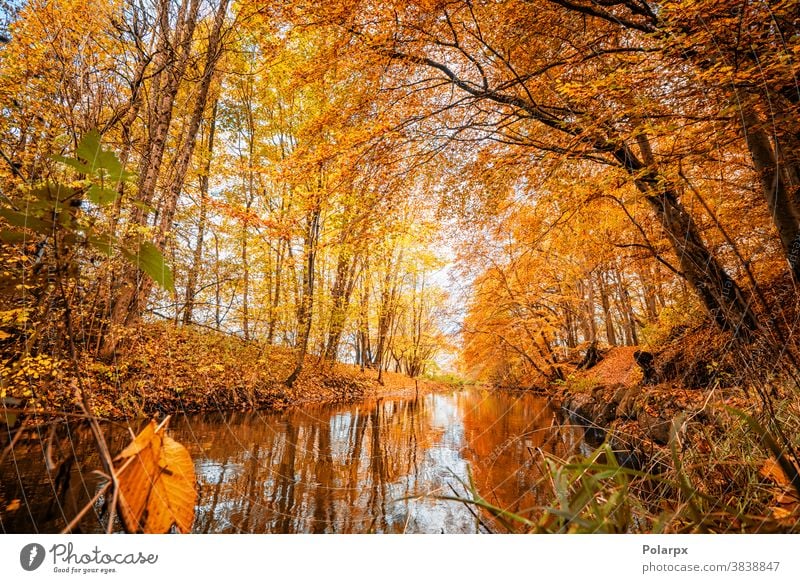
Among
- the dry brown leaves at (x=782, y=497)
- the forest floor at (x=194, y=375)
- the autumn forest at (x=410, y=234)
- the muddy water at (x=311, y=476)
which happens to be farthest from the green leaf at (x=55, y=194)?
the forest floor at (x=194, y=375)

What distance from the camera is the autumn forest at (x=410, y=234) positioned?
37.4 inches

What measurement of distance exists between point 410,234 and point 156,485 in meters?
4.30

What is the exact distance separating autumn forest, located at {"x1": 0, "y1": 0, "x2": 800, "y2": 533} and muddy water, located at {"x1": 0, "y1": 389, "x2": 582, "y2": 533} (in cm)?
4

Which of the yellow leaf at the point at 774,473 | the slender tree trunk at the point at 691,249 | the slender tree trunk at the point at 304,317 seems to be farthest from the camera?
the slender tree trunk at the point at 304,317

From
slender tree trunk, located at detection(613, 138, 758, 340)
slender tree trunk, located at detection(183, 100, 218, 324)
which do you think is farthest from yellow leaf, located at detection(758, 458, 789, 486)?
slender tree trunk, located at detection(183, 100, 218, 324)

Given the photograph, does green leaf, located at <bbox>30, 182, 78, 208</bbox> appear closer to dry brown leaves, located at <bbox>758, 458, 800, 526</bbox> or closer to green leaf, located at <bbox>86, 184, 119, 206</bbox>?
green leaf, located at <bbox>86, 184, 119, 206</bbox>

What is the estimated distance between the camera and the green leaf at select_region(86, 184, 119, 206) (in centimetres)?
85

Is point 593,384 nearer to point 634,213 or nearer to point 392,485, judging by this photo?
point 634,213

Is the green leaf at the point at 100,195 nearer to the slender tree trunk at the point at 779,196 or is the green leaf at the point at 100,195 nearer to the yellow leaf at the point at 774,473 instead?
the yellow leaf at the point at 774,473

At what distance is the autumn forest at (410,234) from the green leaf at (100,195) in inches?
1.7

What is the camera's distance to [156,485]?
64 cm

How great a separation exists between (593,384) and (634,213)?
14.1 ft

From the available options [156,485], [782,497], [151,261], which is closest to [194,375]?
[151,261]
